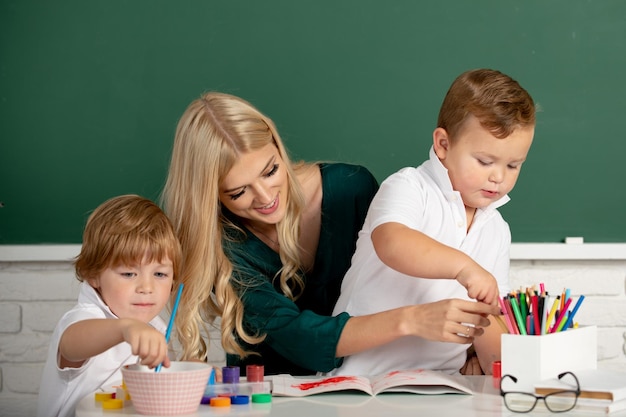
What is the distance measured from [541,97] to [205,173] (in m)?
0.97

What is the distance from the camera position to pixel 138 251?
154cm

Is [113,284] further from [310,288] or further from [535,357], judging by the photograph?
[535,357]

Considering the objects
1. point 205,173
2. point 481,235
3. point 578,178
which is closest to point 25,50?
point 205,173

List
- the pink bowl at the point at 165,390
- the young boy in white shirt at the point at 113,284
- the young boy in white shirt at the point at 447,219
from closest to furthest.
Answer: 1. the pink bowl at the point at 165,390
2. the young boy in white shirt at the point at 113,284
3. the young boy in white shirt at the point at 447,219

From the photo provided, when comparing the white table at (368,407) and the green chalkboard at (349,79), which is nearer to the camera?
the white table at (368,407)

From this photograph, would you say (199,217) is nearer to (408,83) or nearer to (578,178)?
(408,83)

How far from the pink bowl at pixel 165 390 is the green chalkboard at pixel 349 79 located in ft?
3.76

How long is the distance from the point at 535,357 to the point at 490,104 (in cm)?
52


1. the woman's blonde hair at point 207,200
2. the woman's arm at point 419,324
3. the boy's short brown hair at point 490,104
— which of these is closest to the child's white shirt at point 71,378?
the woman's blonde hair at point 207,200

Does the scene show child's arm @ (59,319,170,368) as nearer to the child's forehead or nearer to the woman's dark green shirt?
the child's forehead

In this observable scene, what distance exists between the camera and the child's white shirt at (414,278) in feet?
4.99

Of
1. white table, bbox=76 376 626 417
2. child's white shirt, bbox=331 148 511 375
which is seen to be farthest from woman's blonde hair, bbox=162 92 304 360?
white table, bbox=76 376 626 417

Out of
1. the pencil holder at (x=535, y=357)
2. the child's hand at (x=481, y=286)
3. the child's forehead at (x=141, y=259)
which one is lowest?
the pencil holder at (x=535, y=357)

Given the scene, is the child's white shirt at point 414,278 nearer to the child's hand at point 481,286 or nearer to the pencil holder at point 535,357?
the child's hand at point 481,286
